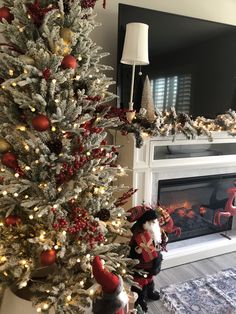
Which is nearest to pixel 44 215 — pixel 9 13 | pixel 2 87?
pixel 2 87

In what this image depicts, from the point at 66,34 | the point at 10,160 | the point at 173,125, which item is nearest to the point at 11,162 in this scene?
the point at 10,160

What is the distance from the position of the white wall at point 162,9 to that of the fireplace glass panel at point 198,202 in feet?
3.89

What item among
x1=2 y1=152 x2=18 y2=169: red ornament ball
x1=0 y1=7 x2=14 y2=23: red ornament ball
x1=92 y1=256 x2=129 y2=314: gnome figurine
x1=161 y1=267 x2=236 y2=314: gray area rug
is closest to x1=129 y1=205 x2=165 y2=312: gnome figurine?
x1=161 y1=267 x2=236 y2=314: gray area rug

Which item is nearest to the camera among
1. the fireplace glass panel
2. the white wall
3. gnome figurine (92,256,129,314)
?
gnome figurine (92,256,129,314)

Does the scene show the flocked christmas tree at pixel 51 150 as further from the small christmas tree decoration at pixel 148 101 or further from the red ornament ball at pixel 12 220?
the small christmas tree decoration at pixel 148 101

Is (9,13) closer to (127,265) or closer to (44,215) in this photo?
(44,215)

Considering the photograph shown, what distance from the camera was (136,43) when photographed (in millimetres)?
1941

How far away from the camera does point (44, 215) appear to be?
1.43 meters

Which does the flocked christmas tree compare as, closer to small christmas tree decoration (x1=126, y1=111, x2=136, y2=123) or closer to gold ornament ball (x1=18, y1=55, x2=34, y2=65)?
gold ornament ball (x1=18, y1=55, x2=34, y2=65)

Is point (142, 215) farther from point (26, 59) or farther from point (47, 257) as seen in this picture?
point (26, 59)

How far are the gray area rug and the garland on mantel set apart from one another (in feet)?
3.71

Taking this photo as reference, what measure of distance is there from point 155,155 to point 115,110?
619 millimetres

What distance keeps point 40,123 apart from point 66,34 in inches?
18.3

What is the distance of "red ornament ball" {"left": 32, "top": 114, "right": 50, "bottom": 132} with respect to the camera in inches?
51.1
